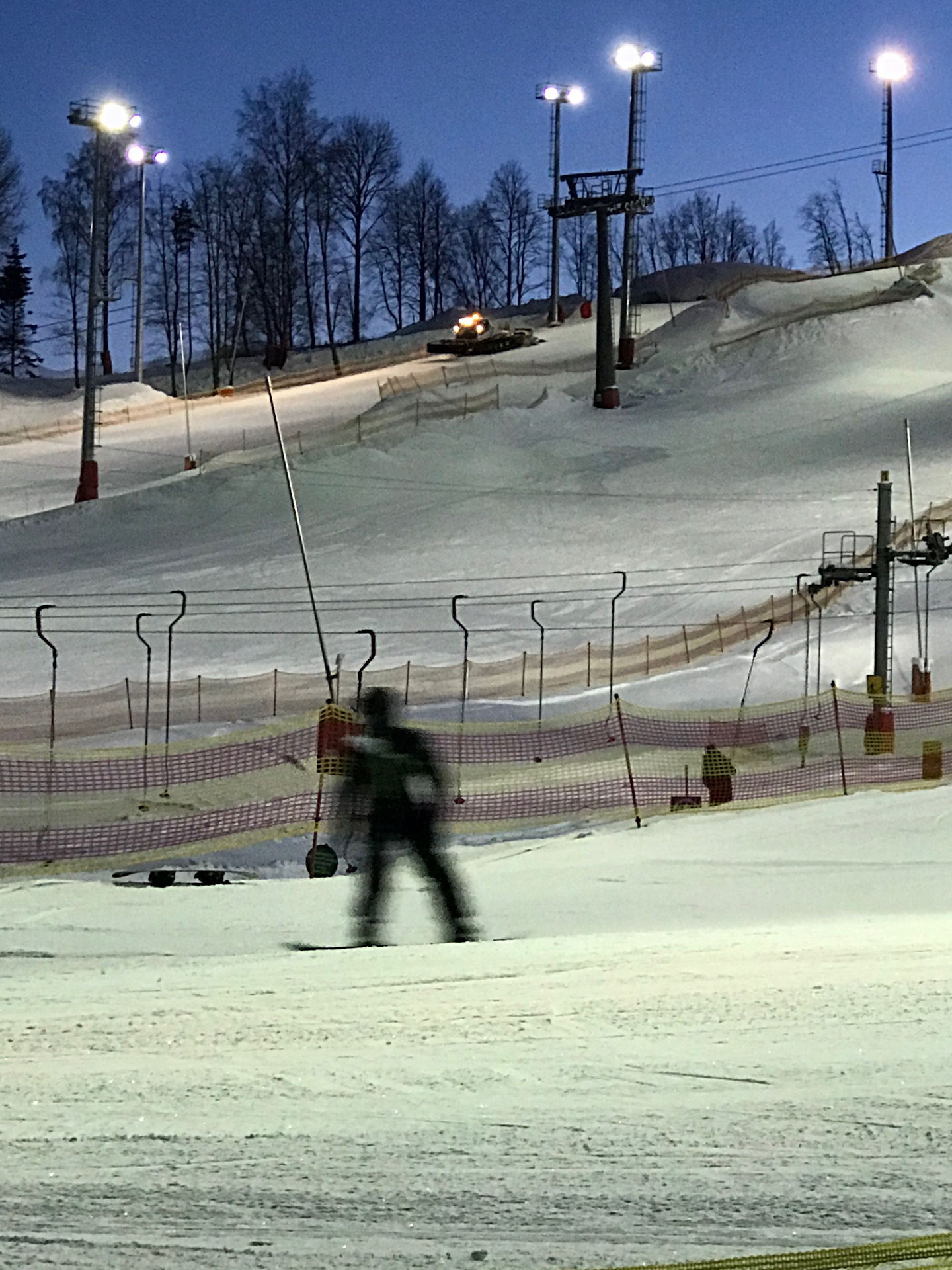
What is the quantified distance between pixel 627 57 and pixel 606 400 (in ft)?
40.2

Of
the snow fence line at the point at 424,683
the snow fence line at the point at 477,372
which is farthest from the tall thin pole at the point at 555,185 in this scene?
the snow fence line at the point at 424,683

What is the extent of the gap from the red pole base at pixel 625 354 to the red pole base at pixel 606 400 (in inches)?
246

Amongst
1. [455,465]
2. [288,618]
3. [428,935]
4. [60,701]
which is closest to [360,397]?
[455,465]

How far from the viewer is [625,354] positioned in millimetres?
49656

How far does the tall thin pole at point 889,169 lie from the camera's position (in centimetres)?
5906

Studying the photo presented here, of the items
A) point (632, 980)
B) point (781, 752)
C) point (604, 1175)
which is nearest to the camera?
point (604, 1175)

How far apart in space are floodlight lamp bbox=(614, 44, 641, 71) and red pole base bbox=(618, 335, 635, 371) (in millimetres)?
8024

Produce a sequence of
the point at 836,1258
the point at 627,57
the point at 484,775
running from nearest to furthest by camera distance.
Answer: the point at 836,1258
the point at 484,775
the point at 627,57

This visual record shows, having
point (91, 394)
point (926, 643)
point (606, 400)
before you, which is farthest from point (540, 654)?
point (606, 400)

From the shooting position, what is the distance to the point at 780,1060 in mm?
4621

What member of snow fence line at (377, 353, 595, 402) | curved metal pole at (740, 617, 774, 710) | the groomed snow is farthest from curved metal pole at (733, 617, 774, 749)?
snow fence line at (377, 353, 595, 402)

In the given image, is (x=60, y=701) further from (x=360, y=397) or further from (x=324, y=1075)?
(x=360, y=397)

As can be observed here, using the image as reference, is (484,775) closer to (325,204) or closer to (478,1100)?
(478,1100)

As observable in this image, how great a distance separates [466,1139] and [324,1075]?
77cm
